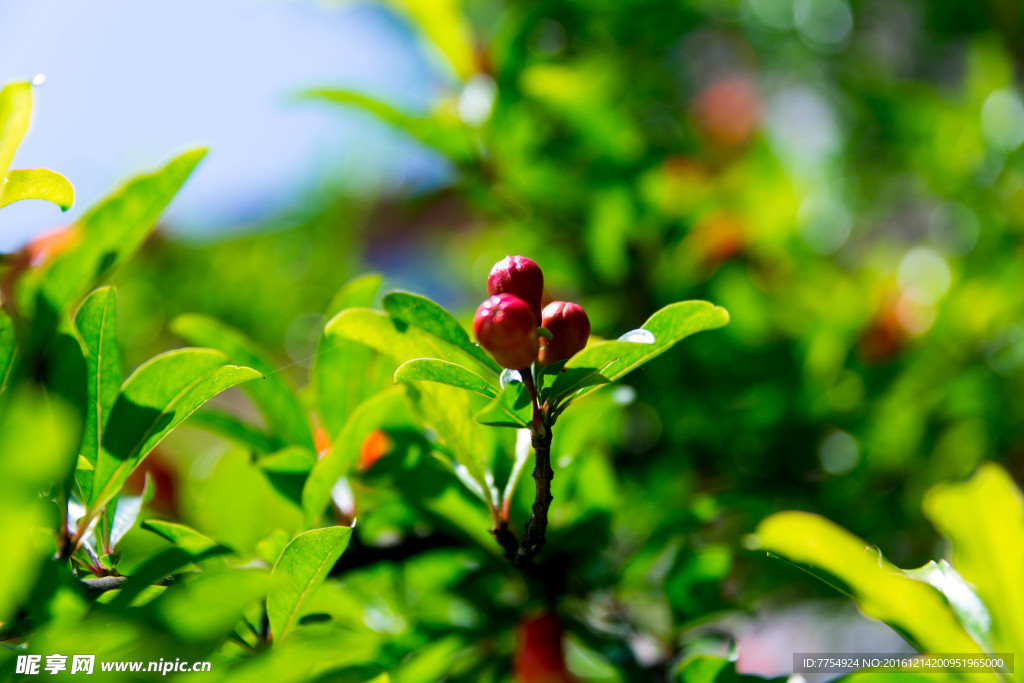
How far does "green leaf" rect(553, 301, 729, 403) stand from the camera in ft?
1.14

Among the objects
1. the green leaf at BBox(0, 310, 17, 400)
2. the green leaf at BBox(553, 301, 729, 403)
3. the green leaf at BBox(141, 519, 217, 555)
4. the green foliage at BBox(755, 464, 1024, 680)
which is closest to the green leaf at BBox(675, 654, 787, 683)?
the green foliage at BBox(755, 464, 1024, 680)

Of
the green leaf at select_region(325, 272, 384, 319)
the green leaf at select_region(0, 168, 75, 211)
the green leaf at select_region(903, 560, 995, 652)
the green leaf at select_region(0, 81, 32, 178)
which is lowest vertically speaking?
the green leaf at select_region(903, 560, 995, 652)

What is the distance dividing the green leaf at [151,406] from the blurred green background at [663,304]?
0.49 ft

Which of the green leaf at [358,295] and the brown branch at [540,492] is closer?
the brown branch at [540,492]

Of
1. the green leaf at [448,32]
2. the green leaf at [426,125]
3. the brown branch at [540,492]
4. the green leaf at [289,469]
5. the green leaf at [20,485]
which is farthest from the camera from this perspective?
the green leaf at [448,32]

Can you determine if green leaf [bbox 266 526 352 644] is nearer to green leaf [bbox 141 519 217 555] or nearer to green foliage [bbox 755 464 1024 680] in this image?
green leaf [bbox 141 519 217 555]

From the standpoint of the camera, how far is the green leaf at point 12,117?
1.19ft

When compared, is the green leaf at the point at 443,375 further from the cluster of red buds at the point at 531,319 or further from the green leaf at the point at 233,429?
the green leaf at the point at 233,429

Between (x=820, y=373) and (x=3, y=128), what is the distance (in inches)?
34.1

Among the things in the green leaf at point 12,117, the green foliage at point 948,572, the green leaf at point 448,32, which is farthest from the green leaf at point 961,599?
the green leaf at point 448,32

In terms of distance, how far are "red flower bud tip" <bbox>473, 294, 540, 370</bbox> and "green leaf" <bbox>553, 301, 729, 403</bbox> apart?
1.2 inches

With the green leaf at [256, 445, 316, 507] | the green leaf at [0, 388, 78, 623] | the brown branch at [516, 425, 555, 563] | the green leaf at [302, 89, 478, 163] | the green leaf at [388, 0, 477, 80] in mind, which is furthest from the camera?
the green leaf at [388, 0, 477, 80]

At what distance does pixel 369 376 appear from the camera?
54 cm

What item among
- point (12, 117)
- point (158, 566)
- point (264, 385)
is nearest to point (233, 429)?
point (264, 385)
